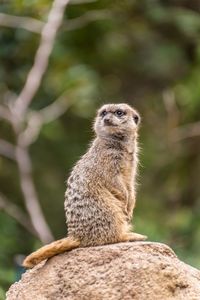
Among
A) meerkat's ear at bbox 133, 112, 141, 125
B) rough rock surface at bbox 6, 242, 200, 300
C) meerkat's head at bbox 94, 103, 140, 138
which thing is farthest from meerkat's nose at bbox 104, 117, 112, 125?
rough rock surface at bbox 6, 242, 200, 300

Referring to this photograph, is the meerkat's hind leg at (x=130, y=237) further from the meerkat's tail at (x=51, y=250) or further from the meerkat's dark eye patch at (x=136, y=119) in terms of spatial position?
the meerkat's dark eye patch at (x=136, y=119)

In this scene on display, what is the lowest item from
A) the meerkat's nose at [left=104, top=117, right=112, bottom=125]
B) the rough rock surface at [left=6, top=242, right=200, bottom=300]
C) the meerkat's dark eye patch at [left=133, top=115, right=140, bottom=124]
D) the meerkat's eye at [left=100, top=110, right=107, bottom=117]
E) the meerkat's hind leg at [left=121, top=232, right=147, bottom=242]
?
the rough rock surface at [left=6, top=242, right=200, bottom=300]

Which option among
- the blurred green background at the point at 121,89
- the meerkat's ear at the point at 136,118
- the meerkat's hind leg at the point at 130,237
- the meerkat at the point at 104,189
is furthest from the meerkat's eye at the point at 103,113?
the blurred green background at the point at 121,89

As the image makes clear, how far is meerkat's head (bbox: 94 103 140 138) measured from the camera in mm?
9359

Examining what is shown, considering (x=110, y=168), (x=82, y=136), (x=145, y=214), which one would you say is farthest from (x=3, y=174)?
(x=110, y=168)

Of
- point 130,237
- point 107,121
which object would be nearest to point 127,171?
point 107,121

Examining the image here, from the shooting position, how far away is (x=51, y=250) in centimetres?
820

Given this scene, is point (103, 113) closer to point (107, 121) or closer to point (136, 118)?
point (107, 121)

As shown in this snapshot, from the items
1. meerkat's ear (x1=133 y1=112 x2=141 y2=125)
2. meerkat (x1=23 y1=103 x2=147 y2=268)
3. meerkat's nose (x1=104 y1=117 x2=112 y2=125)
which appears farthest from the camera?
meerkat's ear (x1=133 y1=112 x2=141 y2=125)

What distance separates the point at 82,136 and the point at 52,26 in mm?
2997

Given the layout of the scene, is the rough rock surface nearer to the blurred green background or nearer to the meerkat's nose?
the meerkat's nose

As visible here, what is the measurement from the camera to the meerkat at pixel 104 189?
8.40m

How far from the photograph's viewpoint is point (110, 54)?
19234 mm

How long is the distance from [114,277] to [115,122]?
178cm
